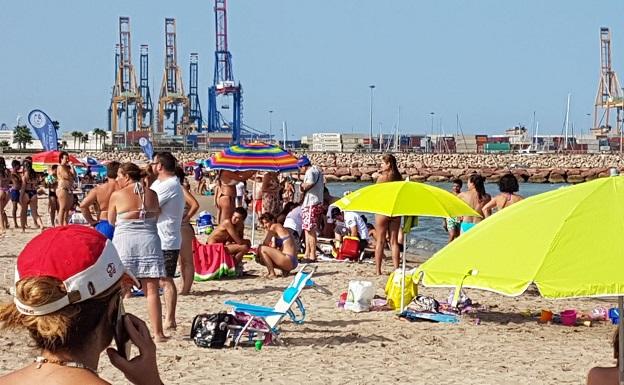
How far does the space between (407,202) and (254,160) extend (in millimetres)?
4447

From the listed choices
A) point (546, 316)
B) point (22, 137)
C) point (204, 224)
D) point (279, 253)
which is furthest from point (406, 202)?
point (22, 137)

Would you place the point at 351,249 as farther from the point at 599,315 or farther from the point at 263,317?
the point at 263,317

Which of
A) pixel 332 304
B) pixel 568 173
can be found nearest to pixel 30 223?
pixel 332 304

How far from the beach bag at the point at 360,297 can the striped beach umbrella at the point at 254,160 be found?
159 inches

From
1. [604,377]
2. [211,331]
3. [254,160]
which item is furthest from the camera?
[254,160]

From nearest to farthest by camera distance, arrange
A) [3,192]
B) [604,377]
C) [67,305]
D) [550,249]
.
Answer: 1. [67,305]
2. [550,249]
3. [604,377]
4. [3,192]

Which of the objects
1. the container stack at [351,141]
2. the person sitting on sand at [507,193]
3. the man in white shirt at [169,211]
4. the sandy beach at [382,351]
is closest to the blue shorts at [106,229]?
the man in white shirt at [169,211]

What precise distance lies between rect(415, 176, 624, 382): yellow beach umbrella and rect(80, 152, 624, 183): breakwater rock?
196ft

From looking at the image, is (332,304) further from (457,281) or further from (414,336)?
(457,281)

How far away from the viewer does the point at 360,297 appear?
8797 mm

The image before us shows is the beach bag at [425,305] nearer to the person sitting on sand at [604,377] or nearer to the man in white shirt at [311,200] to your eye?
the man in white shirt at [311,200]

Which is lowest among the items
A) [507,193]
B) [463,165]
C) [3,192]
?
[463,165]

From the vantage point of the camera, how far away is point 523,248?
3363 millimetres

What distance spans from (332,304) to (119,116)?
371ft
